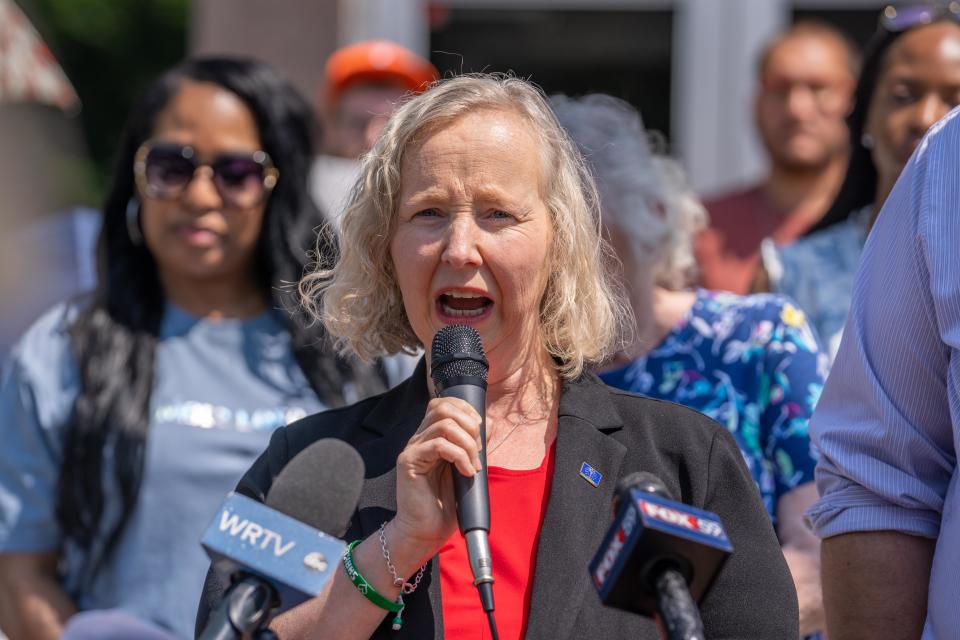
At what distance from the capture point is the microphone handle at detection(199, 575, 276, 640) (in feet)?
6.29

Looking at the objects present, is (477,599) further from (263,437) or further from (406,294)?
(263,437)

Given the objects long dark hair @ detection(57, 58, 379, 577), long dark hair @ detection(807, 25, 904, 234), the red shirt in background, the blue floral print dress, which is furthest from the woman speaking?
the red shirt in background

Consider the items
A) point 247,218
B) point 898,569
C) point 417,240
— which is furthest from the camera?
point 247,218

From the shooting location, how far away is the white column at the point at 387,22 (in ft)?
24.4

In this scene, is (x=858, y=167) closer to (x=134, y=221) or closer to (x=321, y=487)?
(x=134, y=221)

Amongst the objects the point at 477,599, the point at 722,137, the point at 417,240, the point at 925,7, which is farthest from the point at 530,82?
the point at 722,137

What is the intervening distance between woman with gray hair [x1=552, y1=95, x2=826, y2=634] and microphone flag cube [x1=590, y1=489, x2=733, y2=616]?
4.52 ft

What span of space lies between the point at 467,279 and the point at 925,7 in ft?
7.49

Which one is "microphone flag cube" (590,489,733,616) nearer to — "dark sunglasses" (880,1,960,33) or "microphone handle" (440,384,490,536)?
"microphone handle" (440,384,490,536)

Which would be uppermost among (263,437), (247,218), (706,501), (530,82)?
(530,82)

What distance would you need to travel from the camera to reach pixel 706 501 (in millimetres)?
2486

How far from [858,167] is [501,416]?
2.14m

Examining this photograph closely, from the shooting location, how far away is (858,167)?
4.40 meters

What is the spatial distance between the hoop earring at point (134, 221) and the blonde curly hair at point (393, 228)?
1.58m
